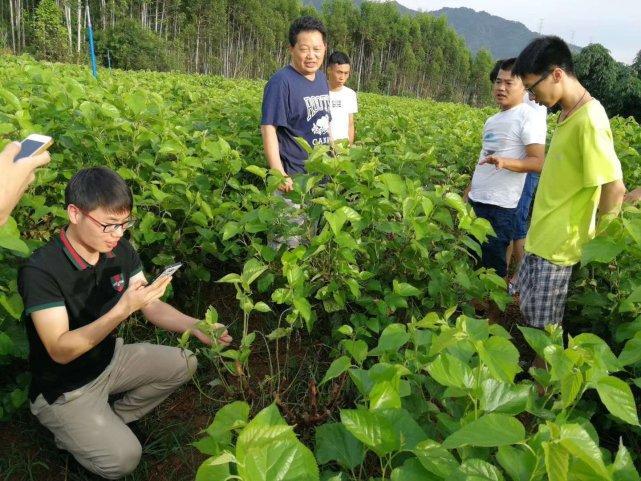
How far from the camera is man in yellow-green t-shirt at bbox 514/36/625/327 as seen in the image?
83.0 inches

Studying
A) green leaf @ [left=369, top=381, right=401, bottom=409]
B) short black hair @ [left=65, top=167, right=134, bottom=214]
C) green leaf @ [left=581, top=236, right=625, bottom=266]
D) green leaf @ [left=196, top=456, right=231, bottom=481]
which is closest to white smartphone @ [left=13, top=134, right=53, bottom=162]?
short black hair @ [left=65, top=167, right=134, bottom=214]

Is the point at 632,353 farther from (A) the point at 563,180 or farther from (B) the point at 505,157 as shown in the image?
(B) the point at 505,157

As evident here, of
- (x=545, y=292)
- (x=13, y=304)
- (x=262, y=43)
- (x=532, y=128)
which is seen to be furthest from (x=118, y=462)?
(x=262, y=43)

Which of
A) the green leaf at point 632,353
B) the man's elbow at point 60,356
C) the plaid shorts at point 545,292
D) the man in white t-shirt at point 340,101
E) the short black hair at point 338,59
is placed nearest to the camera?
the green leaf at point 632,353

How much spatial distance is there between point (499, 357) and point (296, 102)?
7.81ft

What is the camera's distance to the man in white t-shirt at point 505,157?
3324 millimetres

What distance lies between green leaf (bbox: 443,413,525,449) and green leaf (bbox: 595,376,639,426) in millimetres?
285

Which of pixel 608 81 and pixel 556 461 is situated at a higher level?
pixel 608 81

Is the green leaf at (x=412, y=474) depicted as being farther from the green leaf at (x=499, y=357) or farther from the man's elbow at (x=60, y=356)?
the man's elbow at (x=60, y=356)

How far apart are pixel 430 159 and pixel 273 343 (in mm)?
1347

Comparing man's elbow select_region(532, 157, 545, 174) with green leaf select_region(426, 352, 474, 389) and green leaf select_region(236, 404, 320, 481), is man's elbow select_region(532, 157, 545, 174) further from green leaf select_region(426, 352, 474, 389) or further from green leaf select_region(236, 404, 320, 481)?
green leaf select_region(236, 404, 320, 481)

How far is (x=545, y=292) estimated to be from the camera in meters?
2.37

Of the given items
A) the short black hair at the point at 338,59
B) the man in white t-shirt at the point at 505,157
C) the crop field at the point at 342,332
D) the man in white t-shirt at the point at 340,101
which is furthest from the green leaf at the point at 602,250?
the short black hair at the point at 338,59

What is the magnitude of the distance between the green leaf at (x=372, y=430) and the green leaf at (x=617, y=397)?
447 millimetres
